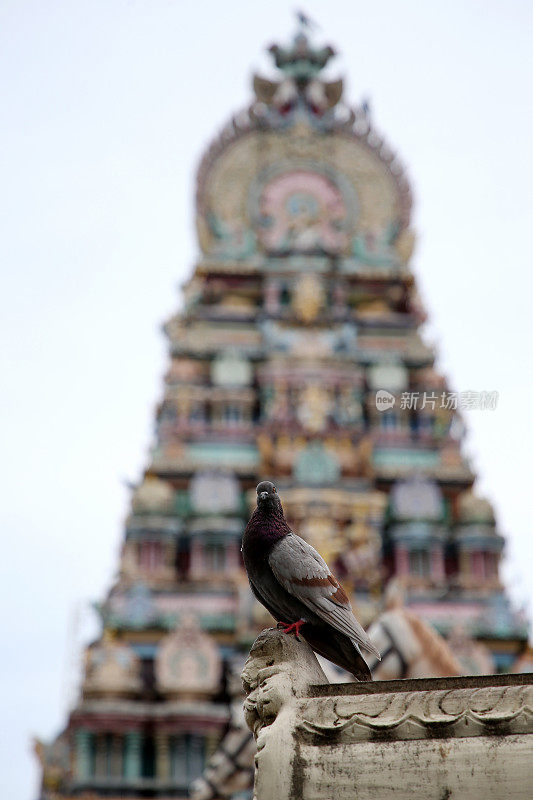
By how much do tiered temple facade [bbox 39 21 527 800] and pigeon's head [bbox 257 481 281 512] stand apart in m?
14.9

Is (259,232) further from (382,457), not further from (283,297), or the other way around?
(382,457)

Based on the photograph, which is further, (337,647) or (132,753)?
(132,753)

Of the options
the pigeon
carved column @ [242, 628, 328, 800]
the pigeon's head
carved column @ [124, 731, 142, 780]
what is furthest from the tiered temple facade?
carved column @ [242, 628, 328, 800]

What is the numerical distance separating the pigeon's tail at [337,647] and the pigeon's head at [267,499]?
27.7 inches

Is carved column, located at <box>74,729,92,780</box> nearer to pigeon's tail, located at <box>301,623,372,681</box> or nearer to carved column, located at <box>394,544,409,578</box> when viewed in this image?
carved column, located at <box>394,544,409,578</box>

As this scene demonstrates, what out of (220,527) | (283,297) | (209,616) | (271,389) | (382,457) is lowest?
(209,616)

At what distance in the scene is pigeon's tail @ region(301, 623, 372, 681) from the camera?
577 cm

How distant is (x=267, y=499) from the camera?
605cm

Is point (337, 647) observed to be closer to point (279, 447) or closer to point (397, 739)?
point (397, 739)

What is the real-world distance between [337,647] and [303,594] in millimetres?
403

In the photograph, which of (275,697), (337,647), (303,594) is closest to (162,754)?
(337,647)

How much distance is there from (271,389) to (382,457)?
3.73 m

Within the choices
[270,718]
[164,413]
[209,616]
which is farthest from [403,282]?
[270,718]

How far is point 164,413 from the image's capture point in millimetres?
29609
